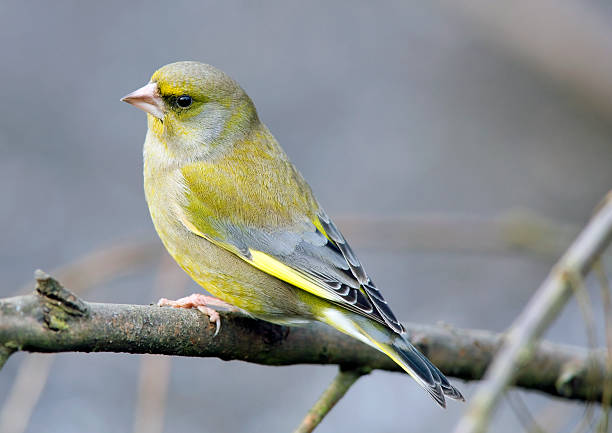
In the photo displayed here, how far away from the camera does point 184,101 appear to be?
149 inches

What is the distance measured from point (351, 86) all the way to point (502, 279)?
112 inches

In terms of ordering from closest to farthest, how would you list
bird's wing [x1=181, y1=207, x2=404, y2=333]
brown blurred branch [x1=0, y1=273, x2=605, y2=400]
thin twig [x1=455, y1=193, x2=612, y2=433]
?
thin twig [x1=455, y1=193, x2=612, y2=433]
brown blurred branch [x1=0, y1=273, x2=605, y2=400]
bird's wing [x1=181, y1=207, x2=404, y2=333]

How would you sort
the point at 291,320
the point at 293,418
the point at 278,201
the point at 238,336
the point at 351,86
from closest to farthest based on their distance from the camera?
the point at 238,336, the point at 291,320, the point at 278,201, the point at 293,418, the point at 351,86

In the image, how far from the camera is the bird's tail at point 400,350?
9.88 ft

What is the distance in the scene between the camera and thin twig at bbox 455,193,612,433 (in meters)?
1.39

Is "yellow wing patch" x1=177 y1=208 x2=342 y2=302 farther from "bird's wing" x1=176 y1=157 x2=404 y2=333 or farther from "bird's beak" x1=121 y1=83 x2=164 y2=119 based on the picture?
"bird's beak" x1=121 y1=83 x2=164 y2=119

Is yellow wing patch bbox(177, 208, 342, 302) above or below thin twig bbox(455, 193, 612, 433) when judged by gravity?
below

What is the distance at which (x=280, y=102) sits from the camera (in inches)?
334

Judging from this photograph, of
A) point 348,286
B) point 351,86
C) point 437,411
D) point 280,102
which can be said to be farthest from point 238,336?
point 351,86

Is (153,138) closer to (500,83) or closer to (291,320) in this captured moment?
(291,320)

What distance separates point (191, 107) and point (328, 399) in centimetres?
158

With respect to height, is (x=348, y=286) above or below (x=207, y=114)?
below

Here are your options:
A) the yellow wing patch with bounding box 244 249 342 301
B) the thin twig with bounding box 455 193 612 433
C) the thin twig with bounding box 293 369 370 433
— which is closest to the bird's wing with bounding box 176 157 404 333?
the yellow wing patch with bounding box 244 249 342 301

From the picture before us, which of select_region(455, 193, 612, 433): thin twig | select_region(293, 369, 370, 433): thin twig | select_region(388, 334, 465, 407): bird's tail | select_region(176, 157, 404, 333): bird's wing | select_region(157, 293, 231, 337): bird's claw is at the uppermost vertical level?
select_region(455, 193, 612, 433): thin twig
